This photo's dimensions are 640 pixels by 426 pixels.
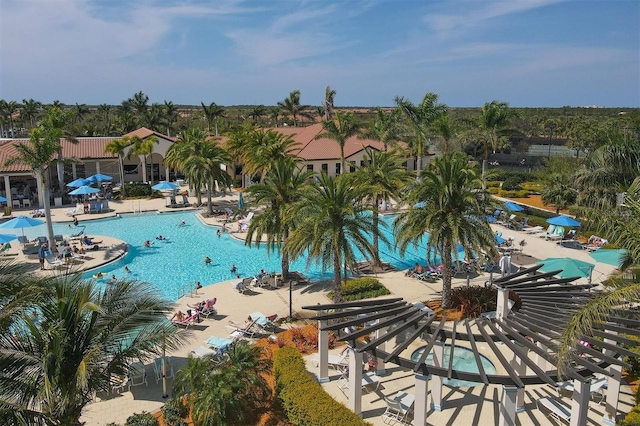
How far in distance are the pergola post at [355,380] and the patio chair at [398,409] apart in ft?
2.35

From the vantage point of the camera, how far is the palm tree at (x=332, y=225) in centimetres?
1661

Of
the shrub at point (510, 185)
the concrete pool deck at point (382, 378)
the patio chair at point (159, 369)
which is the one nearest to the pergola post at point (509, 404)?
the concrete pool deck at point (382, 378)

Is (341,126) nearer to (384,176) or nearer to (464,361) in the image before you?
(384,176)

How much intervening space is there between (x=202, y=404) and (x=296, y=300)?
9925 millimetres

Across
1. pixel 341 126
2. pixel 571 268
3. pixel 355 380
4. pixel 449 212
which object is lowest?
pixel 355 380

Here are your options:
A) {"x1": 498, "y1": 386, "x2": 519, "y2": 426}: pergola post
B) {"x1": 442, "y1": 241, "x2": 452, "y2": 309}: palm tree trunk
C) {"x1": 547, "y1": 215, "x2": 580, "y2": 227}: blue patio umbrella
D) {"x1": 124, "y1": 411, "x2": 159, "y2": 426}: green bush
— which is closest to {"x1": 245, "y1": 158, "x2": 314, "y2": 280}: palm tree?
{"x1": 442, "y1": 241, "x2": 452, "y2": 309}: palm tree trunk

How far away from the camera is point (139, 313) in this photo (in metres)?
10.1

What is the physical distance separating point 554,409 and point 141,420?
10.3m

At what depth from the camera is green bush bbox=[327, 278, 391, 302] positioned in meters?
21.0

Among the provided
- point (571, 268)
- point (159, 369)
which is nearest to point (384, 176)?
point (571, 268)

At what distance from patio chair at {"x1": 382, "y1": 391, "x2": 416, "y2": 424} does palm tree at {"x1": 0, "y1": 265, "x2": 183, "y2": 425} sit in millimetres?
5826

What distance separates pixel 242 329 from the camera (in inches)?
693

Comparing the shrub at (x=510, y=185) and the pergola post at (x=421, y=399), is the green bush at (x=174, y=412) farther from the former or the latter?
the shrub at (x=510, y=185)

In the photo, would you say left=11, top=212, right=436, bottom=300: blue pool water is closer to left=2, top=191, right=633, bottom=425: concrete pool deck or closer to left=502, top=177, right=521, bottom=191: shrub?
left=2, top=191, right=633, bottom=425: concrete pool deck
